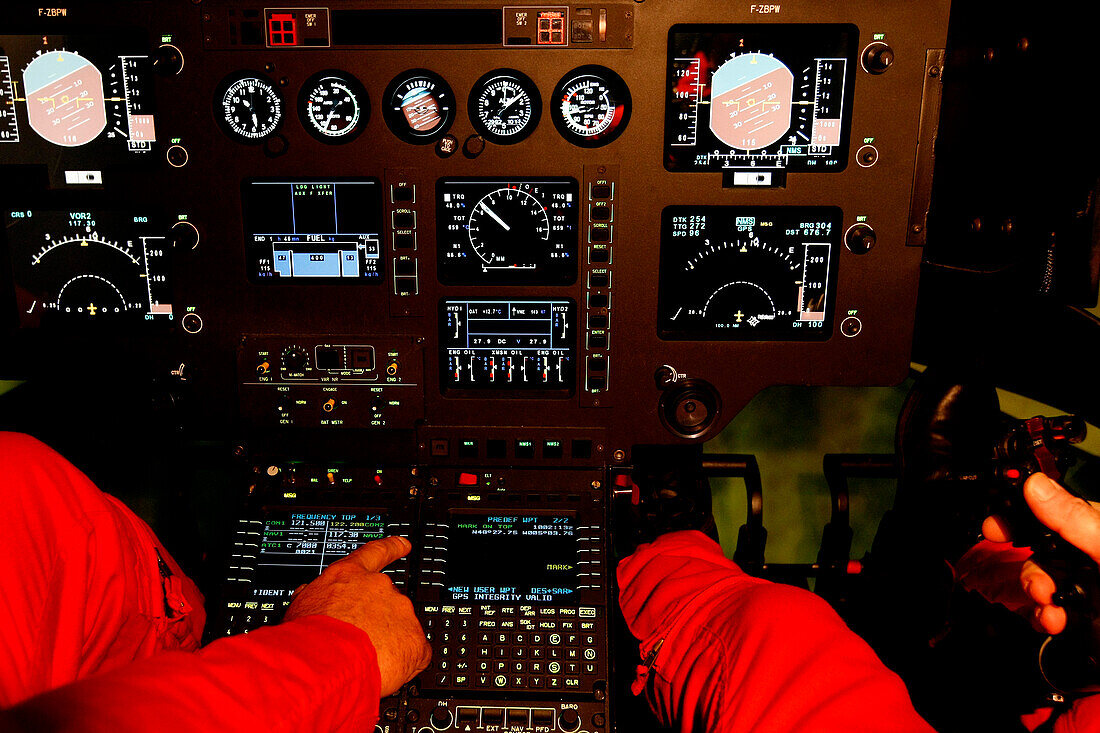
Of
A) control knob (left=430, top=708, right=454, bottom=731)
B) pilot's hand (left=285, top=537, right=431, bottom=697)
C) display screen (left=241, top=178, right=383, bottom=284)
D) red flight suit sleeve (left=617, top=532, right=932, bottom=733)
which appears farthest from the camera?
display screen (left=241, top=178, right=383, bottom=284)

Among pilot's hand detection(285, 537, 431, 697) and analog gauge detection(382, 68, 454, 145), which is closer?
pilot's hand detection(285, 537, 431, 697)

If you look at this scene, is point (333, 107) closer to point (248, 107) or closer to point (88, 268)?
point (248, 107)

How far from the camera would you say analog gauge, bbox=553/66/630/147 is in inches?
64.6

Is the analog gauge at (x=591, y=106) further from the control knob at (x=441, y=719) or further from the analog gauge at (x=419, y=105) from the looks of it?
the control knob at (x=441, y=719)

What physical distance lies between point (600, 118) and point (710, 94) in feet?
0.81

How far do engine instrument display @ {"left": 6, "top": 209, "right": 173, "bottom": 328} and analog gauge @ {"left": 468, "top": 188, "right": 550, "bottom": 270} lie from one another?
2.41 ft

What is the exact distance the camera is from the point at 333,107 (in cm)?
166

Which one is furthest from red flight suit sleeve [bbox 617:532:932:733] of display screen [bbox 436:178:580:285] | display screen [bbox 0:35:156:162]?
display screen [bbox 0:35:156:162]

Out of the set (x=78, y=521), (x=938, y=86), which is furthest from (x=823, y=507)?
(x=78, y=521)

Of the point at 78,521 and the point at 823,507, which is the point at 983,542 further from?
the point at 78,521

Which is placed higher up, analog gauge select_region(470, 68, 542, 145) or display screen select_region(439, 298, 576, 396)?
analog gauge select_region(470, 68, 542, 145)

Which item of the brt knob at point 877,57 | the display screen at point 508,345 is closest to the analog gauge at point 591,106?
the display screen at point 508,345

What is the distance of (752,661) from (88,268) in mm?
1686

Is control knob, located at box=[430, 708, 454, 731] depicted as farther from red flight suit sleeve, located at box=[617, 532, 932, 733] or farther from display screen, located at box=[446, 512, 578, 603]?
red flight suit sleeve, located at box=[617, 532, 932, 733]
